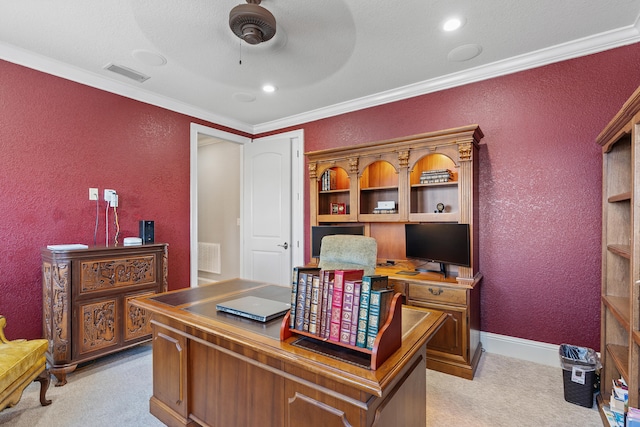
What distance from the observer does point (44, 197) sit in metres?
2.74

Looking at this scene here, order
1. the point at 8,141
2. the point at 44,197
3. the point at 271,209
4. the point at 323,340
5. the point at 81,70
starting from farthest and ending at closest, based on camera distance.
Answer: the point at 271,209
the point at 81,70
the point at 44,197
the point at 8,141
the point at 323,340

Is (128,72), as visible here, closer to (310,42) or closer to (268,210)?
(310,42)

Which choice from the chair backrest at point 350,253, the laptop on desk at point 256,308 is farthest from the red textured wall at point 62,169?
the chair backrest at point 350,253

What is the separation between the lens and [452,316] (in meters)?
2.55

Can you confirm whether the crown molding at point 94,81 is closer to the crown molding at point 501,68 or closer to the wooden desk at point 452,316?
the crown molding at point 501,68

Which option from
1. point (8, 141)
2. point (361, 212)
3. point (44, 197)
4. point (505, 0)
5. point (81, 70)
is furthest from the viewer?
point (361, 212)

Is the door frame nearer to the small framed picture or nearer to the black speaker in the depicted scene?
the small framed picture

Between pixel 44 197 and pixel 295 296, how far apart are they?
9.33 feet

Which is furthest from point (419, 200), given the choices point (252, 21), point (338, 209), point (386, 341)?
point (386, 341)

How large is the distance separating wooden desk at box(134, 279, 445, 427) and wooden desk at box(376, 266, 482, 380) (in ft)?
3.51

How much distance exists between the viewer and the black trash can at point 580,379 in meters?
2.06

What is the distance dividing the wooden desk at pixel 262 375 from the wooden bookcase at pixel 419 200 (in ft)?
3.68

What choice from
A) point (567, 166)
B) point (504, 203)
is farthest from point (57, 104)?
point (567, 166)

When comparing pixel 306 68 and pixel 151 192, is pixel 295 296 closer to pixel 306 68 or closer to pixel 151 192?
pixel 306 68
